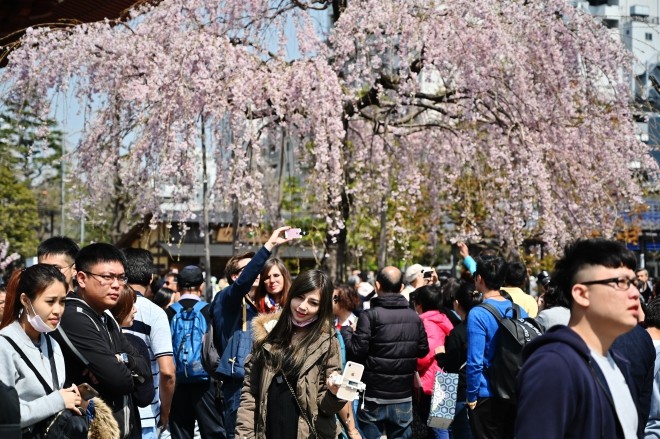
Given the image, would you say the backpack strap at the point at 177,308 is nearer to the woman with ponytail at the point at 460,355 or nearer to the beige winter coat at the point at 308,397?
the woman with ponytail at the point at 460,355

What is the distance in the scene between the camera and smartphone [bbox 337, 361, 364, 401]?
165 inches

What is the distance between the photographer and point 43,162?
1374 inches

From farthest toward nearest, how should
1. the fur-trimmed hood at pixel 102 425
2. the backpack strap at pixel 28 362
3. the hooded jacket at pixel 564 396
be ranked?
the fur-trimmed hood at pixel 102 425 < the backpack strap at pixel 28 362 < the hooded jacket at pixel 564 396

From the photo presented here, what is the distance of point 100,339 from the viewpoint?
13.8ft

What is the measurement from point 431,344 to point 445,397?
0.89 meters

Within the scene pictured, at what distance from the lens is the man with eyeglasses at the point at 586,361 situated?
8.46 ft

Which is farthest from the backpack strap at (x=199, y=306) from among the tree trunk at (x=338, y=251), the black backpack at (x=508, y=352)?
the tree trunk at (x=338, y=251)

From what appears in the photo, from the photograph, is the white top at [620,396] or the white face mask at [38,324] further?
the white face mask at [38,324]

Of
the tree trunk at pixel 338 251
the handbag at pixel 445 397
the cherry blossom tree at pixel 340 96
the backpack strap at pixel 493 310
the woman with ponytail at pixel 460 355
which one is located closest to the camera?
the backpack strap at pixel 493 310

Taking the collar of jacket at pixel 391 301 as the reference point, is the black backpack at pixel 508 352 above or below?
below

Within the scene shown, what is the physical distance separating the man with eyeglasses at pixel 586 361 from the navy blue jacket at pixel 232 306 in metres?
2.64

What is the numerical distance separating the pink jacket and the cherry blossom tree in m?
4.01

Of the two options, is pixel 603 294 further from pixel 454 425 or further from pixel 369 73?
pixel 369 73

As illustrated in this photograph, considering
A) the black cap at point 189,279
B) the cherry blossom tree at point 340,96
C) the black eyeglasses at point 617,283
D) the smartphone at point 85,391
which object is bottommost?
the smartphone at point 85,391
